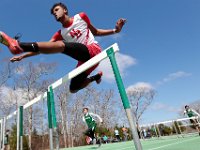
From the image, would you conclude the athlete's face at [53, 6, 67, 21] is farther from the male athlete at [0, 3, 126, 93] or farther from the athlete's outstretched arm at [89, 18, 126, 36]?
the athlete's outstretched arm at [89, 18, 126, 36]

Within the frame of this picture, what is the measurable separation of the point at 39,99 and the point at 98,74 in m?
0.99

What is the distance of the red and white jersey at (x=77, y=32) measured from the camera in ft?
10.6

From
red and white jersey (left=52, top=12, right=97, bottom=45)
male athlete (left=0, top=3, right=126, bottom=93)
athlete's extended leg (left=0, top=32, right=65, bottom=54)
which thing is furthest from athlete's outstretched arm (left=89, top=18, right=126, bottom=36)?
athlete's extended leg (left=0, top=32, right=65, bottom=54)

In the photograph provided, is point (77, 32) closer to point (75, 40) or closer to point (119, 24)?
point (75, 40)

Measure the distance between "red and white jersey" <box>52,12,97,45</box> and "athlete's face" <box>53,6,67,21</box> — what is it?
0.52 ft

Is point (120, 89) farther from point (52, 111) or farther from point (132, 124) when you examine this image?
point (52, 111)

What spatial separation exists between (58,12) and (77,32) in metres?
0.36

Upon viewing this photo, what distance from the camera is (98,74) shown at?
3.76m

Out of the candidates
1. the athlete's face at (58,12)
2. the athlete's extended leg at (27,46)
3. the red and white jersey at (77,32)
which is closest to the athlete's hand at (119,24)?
the red and white jersey at (77,32)

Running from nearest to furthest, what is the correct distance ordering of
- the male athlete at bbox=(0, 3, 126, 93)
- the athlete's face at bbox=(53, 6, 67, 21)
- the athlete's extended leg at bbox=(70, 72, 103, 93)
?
1. the male athlete at bbox=(0, 3, 126, 93)
2. the athlete's face at bbox=(53, 6, 67, 21)
3. the athlete's extended leg at bbox=(70, 72, 103, 93)

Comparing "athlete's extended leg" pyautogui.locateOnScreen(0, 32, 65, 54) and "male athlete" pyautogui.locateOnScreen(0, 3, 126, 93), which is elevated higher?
"male athlete" pyautogui.locateOnScreen(0, 3, 126, 93)

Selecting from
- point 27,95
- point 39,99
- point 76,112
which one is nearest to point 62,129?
point 76,112

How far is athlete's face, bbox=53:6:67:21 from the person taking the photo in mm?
3135

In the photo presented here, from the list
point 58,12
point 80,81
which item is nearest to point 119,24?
point 58,12
